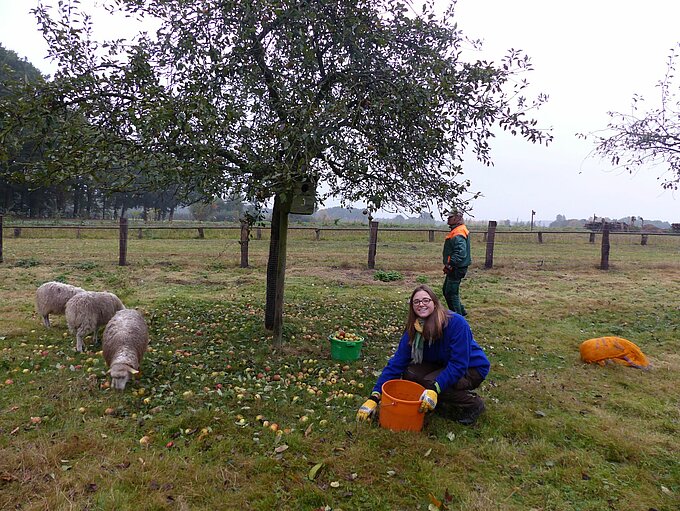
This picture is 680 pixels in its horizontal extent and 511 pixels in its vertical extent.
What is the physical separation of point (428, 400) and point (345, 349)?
205 centimetres

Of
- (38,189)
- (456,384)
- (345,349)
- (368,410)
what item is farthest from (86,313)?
(38,189)

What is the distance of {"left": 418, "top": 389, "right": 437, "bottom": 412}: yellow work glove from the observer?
3584mm

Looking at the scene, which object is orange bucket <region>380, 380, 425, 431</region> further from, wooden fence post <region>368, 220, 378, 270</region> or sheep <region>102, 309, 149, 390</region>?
wooden fence post <region>368, 220, 378, 270</region>

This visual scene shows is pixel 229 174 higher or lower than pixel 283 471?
higher

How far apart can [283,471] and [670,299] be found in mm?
11012

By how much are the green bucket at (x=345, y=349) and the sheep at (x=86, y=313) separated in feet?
10.4

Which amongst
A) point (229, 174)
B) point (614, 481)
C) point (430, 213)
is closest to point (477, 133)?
point (430, 213)

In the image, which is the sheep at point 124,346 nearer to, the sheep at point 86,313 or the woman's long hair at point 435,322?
the sheep at point 86,313

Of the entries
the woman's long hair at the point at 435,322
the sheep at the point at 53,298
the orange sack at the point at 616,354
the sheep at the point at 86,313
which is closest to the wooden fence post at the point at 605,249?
the orange sack at the point at 616,354

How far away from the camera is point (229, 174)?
4.46 m

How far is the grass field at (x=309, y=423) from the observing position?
3008mm

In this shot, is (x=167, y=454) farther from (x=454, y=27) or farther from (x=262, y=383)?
(x=454, y=27)

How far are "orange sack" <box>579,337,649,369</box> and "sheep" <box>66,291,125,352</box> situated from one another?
6682mm

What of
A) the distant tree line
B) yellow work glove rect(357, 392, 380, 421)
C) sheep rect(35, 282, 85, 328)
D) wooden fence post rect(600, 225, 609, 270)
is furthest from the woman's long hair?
wooden fence post rect(600, 225, 609, 270)
